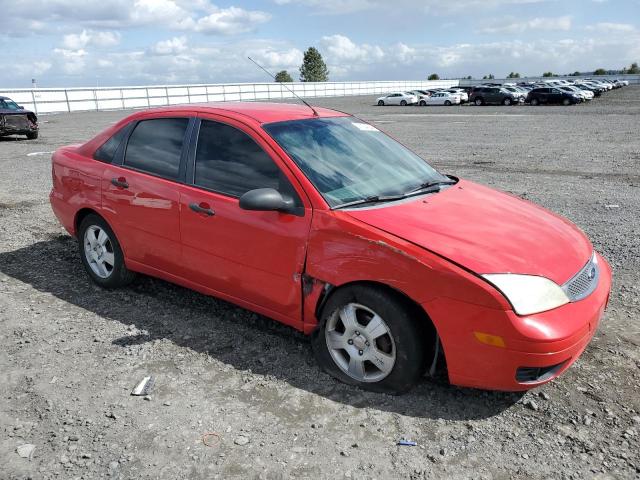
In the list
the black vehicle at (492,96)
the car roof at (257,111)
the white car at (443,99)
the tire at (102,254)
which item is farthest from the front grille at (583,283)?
the white car at (443,99)

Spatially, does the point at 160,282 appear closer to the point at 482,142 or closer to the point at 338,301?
the point at 338,301

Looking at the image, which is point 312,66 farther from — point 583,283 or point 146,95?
point 583,283

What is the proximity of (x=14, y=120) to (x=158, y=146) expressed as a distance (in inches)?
679

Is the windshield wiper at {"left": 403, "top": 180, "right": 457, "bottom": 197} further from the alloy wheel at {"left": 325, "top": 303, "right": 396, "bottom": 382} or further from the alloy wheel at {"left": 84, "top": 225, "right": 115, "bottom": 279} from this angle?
the alloy wheel at {"left": 84, "top": 225, "right": 115, "bottom": 279}

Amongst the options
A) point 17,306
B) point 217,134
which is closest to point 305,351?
point 217,134

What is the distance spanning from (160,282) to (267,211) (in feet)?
6.92

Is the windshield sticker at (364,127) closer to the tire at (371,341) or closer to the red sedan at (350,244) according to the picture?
the red sedan at (350,244)

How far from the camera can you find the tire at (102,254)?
468cm

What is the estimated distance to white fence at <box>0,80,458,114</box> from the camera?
3819 cm

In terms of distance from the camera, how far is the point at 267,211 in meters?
3.43

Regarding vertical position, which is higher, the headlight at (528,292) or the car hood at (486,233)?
the car hood at (486,233)

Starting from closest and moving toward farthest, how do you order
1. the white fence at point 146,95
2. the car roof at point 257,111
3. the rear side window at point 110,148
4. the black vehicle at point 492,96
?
the car roof at point 257,111
the rear side window at point 110,148
the white fence at point 146,95
the black vehicle at point 492,96

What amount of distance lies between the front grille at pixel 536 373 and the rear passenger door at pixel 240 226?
1.36 metres

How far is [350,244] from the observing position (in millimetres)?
3115
